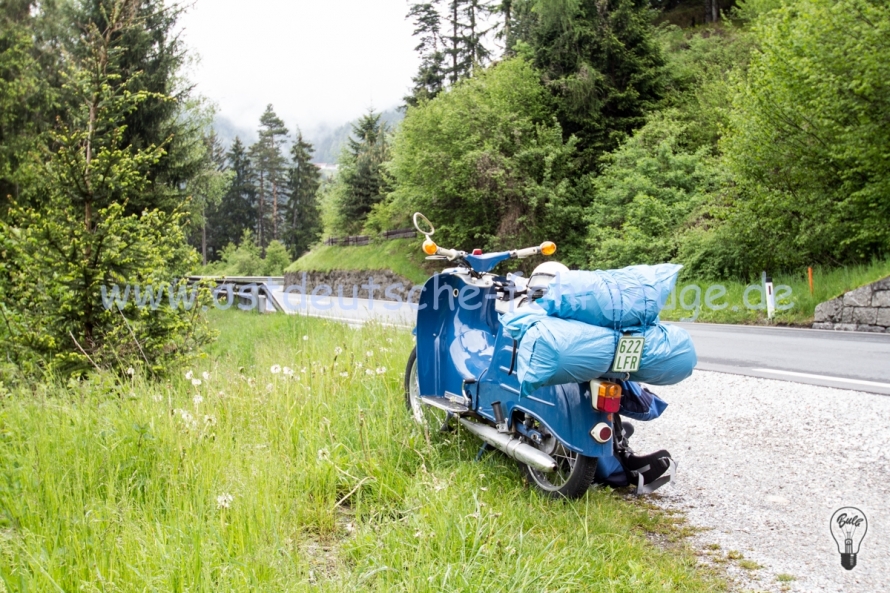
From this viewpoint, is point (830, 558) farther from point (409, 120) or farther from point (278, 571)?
point (409, 120)

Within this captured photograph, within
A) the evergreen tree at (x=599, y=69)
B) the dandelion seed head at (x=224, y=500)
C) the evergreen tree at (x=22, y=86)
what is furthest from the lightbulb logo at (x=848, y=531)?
the evergreen tree at (x=599, y=69)

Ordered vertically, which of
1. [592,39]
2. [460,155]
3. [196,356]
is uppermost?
[592,39]

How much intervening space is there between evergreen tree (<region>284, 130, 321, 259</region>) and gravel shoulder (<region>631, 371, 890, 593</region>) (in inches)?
2763

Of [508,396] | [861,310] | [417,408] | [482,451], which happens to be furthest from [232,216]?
[508,396]

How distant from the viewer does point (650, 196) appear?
64.4ft

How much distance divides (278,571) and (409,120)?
92.1 feet

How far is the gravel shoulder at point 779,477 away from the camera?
3.02 m

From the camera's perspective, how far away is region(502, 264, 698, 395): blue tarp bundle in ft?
10.1

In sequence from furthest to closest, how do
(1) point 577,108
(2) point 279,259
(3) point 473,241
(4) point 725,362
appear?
1. (2) point 279,259
2. (3) point 473,241
3. (1) point 577,108
4. (4) point 725,362

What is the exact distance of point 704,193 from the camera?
738 inches

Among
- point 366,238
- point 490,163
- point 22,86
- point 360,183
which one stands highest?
point 360,183

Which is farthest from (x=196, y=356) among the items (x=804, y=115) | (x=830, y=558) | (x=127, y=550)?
(x=804, y=115)

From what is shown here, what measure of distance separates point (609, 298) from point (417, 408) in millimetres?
2143

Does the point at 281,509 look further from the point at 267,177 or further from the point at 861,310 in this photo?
the point at 267,177
